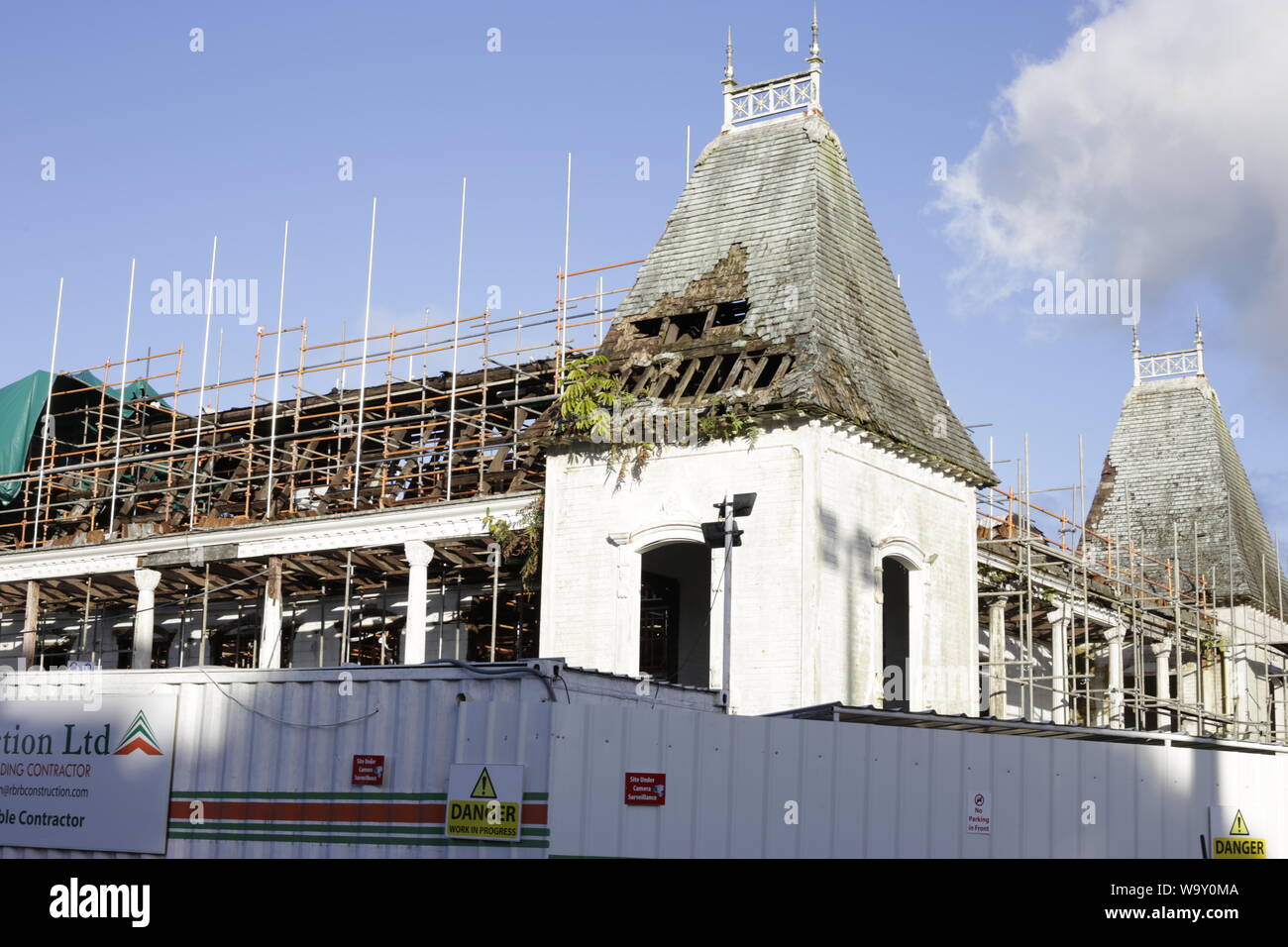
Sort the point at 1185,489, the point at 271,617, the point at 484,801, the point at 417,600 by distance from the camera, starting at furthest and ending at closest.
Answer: the point at 1185,489 < the point at 271,617 < the point at 417,600 < the point at 484,801

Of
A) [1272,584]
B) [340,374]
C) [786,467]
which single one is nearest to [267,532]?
[340,374]

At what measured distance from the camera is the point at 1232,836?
19141 mm

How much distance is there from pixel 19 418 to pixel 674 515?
2331cm

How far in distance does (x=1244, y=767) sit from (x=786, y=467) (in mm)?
10388

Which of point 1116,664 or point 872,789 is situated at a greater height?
point 1116,664

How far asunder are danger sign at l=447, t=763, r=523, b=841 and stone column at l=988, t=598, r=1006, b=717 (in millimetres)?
19767

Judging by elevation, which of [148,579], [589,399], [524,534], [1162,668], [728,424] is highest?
[589,399]

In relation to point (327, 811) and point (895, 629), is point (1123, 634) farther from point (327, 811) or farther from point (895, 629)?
point (327, 811)

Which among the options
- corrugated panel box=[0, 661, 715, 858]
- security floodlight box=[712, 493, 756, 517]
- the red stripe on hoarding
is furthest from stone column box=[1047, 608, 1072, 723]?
the red stripe on hoarding

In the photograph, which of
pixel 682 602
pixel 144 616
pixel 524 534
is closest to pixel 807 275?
pixel 524 534

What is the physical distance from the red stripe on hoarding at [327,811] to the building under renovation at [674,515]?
639cm

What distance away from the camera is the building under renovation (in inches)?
1104

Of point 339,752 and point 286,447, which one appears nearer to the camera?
point 339,752
